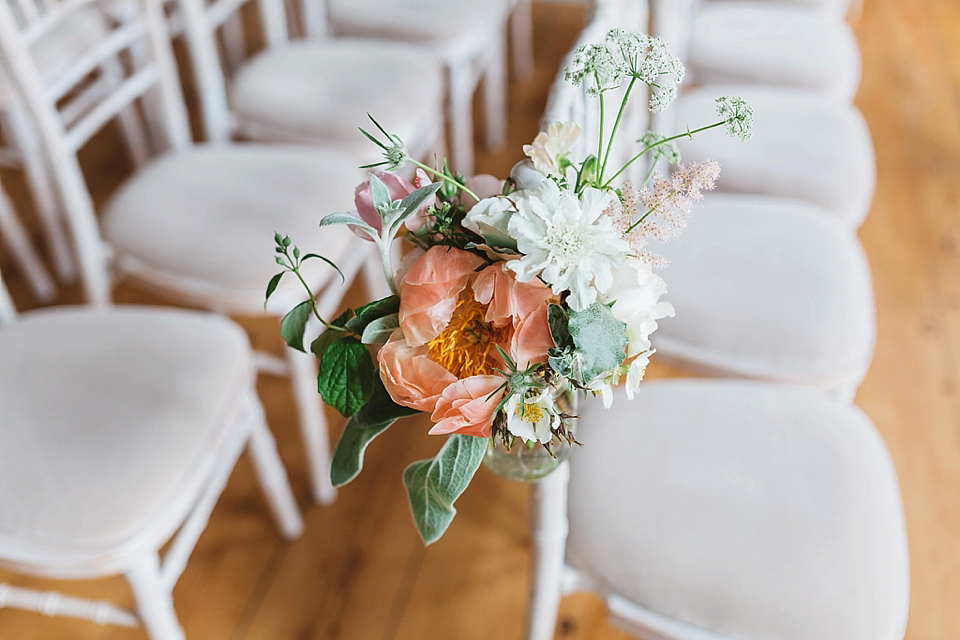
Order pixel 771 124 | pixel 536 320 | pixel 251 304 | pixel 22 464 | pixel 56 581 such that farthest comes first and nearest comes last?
1. pixel 771 124
2. pixel 56 581
3. pixel 251 304
4. pixel 22 464
5. pixel 536 320

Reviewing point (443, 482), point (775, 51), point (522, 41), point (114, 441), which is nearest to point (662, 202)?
point (443, 482)

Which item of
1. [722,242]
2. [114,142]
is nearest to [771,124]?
[722,242]

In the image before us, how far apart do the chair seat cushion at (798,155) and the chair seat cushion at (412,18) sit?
2.00 feet

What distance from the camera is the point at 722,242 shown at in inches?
46.8

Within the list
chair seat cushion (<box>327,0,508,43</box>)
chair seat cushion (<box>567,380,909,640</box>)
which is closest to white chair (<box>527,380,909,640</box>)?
chair seat cushion (<box>567,380,909,640</box>)

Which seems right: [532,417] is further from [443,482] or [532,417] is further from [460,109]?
[460,109]

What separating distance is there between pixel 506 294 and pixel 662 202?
0.13m

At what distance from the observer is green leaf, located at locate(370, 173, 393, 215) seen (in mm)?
529

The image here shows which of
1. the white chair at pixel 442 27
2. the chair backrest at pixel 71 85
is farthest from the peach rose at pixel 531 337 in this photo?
the white chair at pixel 442 27

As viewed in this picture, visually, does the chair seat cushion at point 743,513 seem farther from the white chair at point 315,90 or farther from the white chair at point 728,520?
the white chair at point 315,90

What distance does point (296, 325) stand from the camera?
617 millimetres

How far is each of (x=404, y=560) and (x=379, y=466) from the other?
0.70 ft

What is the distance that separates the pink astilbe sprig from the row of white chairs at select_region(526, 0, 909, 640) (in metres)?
0.18

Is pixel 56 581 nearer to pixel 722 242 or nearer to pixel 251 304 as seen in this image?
pixel 251 304
